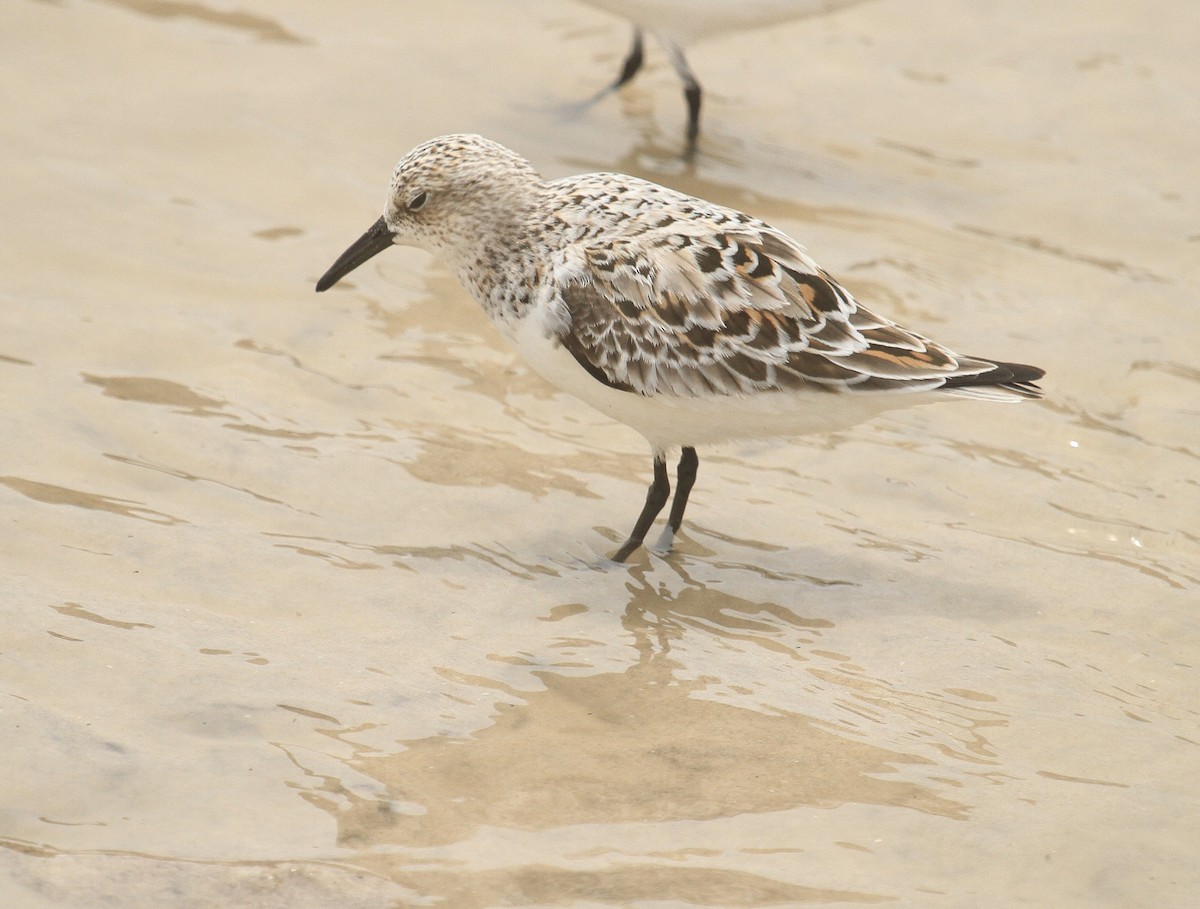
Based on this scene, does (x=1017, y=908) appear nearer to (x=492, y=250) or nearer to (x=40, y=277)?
(x=492, y=250)

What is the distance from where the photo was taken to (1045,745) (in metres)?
5.48

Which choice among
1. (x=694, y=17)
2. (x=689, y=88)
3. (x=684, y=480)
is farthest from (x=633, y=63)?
(x=684, y=480)

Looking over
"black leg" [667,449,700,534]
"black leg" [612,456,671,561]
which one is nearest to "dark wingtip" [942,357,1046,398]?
"black leg" [667,449,700,534]

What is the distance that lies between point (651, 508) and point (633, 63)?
215 inches

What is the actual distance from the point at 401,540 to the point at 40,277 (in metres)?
3.10

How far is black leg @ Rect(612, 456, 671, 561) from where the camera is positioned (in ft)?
21.9

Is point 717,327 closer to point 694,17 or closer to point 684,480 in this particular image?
point 684,480

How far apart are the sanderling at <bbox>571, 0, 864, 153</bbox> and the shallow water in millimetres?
467

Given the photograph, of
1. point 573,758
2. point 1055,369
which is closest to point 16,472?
point 573,758

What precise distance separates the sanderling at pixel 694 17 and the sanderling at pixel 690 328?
3.92 m

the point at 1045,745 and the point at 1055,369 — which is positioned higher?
the point at 1055,369

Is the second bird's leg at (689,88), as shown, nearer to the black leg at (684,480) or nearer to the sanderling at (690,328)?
the sanderling at (690,328)

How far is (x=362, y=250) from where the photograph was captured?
7340 mm

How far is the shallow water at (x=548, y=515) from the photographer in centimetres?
482
